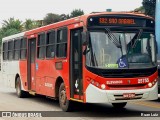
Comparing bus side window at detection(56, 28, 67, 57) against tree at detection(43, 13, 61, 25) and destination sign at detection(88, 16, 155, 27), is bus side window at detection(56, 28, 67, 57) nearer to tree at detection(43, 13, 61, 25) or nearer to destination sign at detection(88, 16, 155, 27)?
destination sign at detection(88, 16, 155, 27)

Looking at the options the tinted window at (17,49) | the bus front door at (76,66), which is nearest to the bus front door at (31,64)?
the tinted window at (17,49)

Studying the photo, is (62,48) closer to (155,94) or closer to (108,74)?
(108,74)

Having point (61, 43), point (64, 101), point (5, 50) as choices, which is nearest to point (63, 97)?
point (64, 101)

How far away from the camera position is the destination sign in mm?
11758

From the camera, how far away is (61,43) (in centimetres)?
1352

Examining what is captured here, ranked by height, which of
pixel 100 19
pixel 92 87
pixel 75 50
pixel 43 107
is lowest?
pixel 43 107

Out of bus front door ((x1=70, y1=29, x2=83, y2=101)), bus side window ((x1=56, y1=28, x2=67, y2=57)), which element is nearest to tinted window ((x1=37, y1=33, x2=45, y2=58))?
bus side window ((x1=56, y1=28, x2=67, y2=57))

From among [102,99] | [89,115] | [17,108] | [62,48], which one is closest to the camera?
[102,99]

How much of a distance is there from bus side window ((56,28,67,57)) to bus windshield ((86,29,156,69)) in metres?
1.74

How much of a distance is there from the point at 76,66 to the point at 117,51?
1.44m

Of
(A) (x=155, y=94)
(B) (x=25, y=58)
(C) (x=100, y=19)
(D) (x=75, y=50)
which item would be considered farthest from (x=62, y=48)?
(B) (x=25, y=58)

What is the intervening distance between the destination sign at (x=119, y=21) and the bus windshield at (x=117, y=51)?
247mm

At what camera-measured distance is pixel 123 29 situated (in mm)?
11875

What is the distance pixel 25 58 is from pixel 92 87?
696cm
